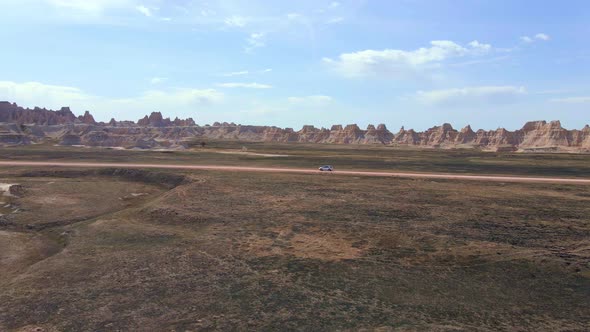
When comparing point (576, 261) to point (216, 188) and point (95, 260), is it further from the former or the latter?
point (216, 188)

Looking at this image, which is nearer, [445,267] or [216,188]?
[445,267]

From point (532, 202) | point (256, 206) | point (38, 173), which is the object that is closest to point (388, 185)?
point (532, 202)

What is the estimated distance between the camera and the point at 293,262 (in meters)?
19.5

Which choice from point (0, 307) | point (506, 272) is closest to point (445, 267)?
point (506, 272)

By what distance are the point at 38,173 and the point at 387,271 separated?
47.1 m

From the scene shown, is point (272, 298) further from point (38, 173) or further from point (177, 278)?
point (38, 173)

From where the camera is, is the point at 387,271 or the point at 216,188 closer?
the point at 387,271

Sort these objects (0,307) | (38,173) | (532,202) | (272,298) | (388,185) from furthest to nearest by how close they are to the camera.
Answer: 1. (38,173)
2. (388,185)
3. (532,202)
4. (272,298)
5. (0,307)

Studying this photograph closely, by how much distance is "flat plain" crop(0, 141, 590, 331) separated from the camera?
1425 centimetres

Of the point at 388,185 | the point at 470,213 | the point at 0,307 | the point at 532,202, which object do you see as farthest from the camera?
the point at 388,185

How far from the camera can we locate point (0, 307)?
14391 mm

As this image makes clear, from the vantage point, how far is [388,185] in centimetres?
4244

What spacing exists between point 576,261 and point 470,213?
994 cm

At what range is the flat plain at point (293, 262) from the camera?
14.2m
